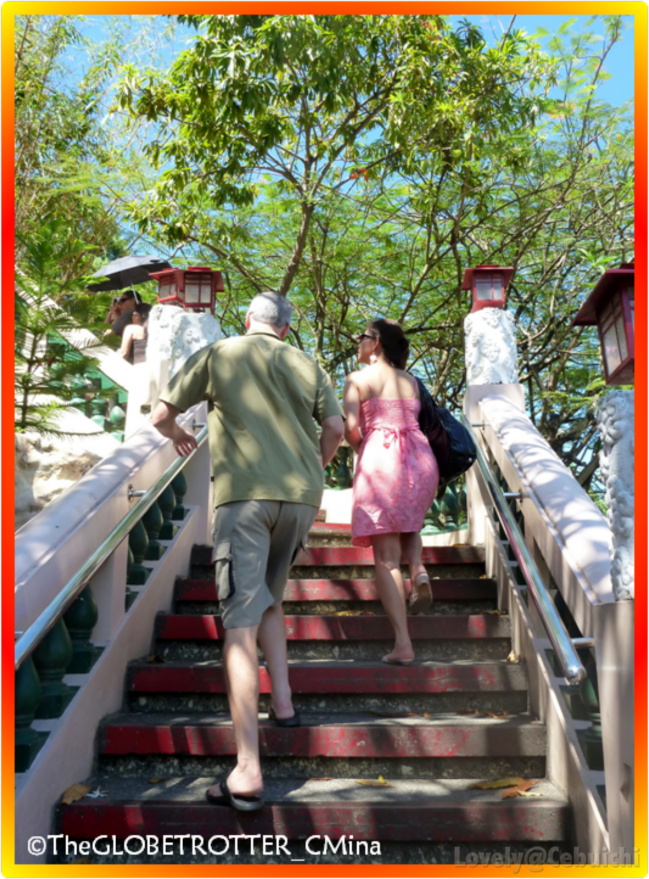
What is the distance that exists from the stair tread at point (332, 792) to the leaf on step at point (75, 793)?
1.3 inches

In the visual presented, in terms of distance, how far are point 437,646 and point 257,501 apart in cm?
161

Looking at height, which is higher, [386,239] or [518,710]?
[386,239]

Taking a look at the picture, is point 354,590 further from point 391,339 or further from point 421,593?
point 391,339

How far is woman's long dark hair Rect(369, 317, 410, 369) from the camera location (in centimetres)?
410

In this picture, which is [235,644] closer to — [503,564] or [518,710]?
[518,710]

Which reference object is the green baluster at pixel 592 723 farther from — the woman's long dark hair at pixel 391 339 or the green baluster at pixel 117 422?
the green baluster at pixel 117 422

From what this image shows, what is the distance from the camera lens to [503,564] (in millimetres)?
4254

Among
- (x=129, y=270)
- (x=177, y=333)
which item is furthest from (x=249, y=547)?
(x=129, y=270)

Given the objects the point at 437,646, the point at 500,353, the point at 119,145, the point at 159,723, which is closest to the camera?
the point at 159,723

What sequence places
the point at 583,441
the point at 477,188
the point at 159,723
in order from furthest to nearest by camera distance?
the point at 583,441 → the point at 477,188 → the point at 159,723

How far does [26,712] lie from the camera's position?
2740 mm

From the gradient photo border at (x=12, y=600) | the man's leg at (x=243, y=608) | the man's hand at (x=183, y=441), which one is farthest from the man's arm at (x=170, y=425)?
the gradient photo border at (x=12, y=600)

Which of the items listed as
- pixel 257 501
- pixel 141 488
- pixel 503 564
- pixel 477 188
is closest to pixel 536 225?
pixel 477 188

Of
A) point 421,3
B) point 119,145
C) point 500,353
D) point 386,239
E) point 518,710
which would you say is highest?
point 119,145
